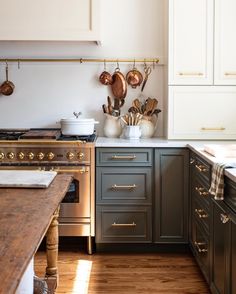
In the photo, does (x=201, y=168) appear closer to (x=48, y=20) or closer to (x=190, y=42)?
(x=190, y=42)

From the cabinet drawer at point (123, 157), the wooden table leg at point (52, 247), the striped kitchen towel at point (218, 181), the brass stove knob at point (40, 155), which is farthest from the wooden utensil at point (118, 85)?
the wooden table leg at point (52, 247)

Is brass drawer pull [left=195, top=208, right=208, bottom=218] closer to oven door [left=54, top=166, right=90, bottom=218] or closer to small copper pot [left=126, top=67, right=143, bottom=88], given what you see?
oven door [left=54, top=166, right=90, bottom=218]

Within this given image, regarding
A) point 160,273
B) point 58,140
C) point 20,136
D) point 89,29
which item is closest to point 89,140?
point 58,140

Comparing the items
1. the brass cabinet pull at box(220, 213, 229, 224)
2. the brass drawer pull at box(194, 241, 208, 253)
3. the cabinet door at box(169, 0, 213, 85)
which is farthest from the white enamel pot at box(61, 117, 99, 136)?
the brass cabinet pull at box(220, 213, 229, 224)

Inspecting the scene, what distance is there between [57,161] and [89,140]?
0.28 metres

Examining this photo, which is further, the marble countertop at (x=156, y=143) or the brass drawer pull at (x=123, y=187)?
the brass drawer pull at (x=123, y=187)

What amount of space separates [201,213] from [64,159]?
1.08 metres

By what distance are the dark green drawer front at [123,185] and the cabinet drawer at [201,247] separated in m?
0.46

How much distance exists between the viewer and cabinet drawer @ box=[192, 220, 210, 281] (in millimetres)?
2580

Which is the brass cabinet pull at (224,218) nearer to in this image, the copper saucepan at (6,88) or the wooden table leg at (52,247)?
→ the wooden table leg at (52,247)

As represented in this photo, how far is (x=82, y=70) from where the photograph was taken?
3785mm

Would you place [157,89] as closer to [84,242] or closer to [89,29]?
[89,29]

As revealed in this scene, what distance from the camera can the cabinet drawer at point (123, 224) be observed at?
10.9ft

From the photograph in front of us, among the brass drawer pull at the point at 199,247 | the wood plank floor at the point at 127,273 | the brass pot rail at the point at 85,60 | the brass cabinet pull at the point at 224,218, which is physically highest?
the brass pot rail at the point at 85,60
